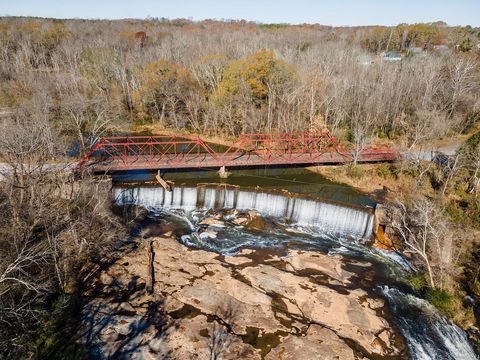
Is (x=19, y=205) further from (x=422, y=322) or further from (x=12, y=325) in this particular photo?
(x=422, y=322)

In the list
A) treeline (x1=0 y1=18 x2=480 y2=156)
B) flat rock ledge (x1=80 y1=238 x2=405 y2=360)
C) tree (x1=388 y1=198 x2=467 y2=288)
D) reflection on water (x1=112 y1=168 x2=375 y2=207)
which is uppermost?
treeline (x1=0 y1=18 x2=480 y2=156)

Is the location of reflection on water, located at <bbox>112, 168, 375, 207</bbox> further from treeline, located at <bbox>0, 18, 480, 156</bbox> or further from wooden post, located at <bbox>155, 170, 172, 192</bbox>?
treeline, located at <bbox>0, 18, 480, 156</bbox>

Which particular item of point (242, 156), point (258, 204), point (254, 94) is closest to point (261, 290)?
point (258, 204)

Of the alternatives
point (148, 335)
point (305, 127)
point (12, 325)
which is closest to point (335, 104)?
point (305, 127)

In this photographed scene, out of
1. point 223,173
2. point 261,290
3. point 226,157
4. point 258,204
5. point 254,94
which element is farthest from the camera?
point 254,94

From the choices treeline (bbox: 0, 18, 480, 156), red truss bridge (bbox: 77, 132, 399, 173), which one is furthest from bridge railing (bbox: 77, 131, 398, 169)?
treeline (bbox: 0, 18, 480, 156)

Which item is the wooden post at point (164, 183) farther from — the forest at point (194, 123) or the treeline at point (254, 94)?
the treeline at point (254, 94)

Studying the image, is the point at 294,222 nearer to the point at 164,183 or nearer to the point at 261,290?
the point at 261,290
